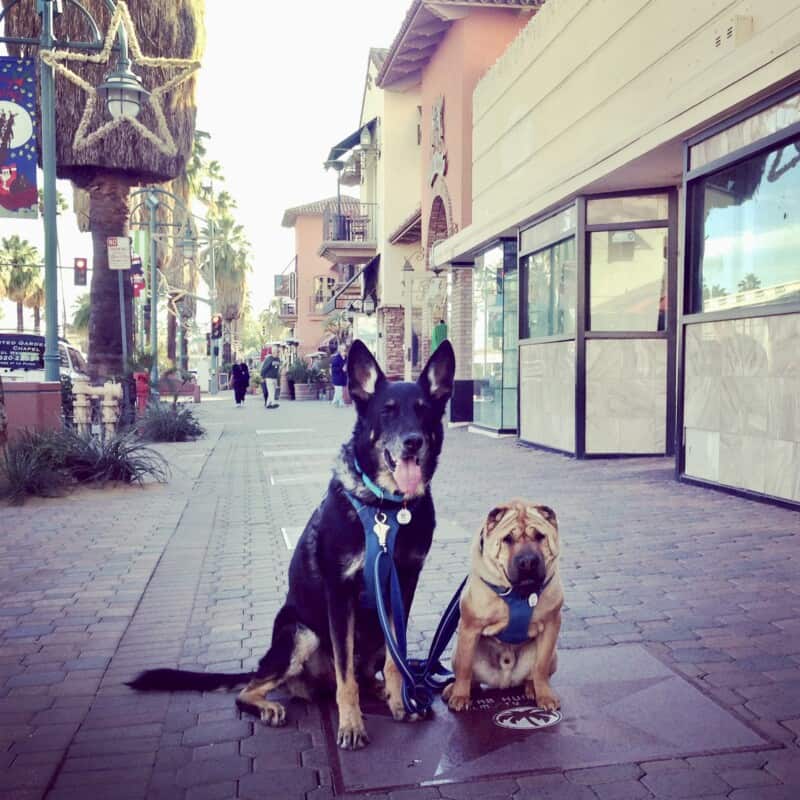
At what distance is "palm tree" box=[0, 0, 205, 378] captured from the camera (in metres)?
16.6

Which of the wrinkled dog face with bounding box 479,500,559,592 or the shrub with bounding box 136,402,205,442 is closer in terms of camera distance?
the wrinkled dog face with bounding box 479,500,559,592

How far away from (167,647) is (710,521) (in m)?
4.76

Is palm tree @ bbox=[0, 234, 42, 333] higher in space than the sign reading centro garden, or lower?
higher

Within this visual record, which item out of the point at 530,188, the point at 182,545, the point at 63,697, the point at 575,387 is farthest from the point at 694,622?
the point at 530,188

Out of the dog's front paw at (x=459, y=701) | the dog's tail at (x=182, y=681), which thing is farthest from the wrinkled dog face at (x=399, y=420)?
the dog's tail at (x=182, y=681)

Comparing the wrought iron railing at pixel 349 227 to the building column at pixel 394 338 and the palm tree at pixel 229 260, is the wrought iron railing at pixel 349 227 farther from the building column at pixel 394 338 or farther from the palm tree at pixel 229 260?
the palm tree at pixel 229 260

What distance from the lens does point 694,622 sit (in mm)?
4379

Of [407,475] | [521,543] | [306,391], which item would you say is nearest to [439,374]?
[407,475]

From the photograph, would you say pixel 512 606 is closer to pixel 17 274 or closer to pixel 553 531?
pixel 553 531

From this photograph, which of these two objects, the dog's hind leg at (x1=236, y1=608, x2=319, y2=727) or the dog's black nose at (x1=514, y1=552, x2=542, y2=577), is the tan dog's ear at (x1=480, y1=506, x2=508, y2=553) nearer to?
the dog's black nose at (x1=514, y1=552, x2=542, y2=577)

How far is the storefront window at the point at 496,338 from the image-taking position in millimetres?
15000

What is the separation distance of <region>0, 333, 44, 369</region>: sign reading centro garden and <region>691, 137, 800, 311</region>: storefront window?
9.28 metres

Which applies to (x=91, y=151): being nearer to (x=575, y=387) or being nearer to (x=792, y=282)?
(x=575, y=387)

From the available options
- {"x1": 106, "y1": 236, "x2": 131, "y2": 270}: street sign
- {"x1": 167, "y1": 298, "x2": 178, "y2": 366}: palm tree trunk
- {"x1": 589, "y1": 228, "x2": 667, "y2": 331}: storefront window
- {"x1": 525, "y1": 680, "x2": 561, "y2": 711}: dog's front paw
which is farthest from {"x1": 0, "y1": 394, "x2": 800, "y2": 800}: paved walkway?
{"x1": 167, "y1": 298, "x2": 178, "y2": 366}: palm tree trunk
